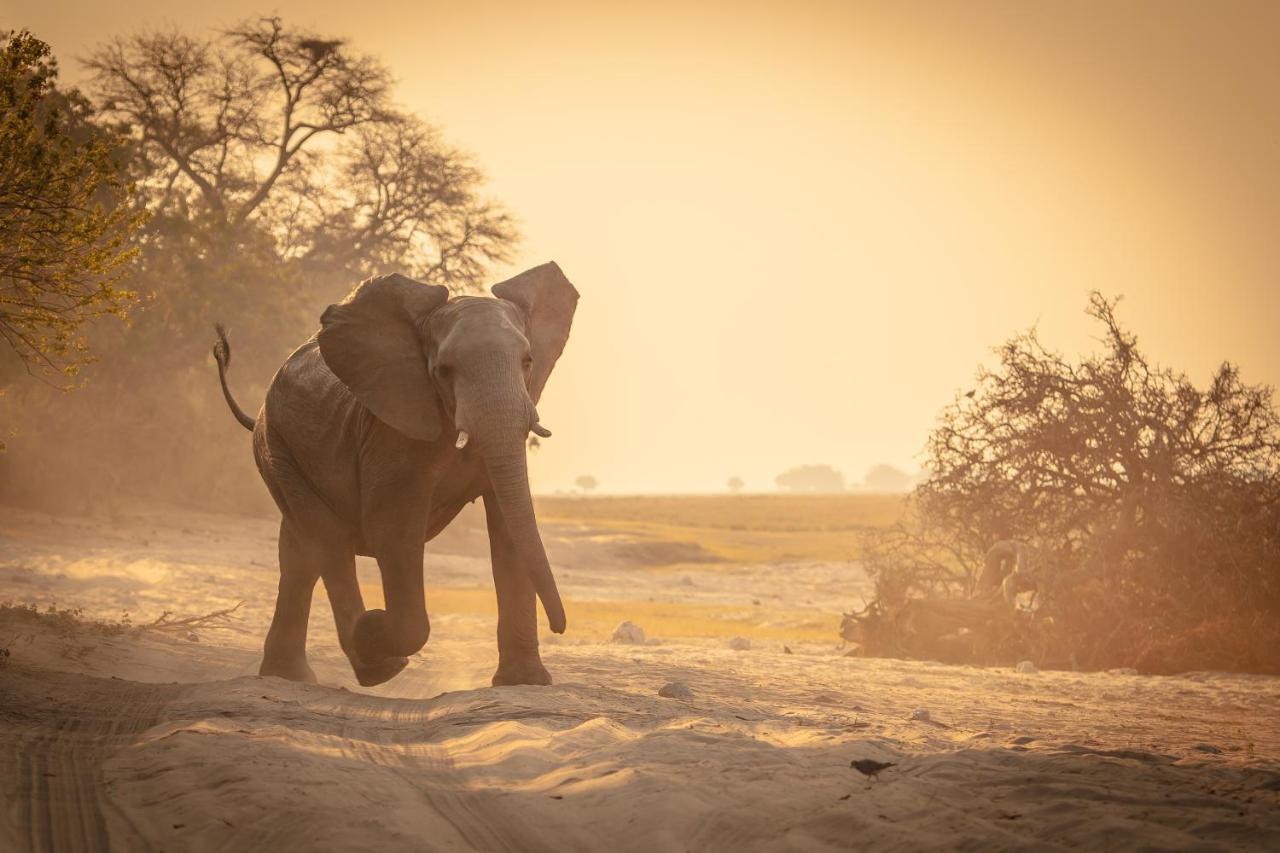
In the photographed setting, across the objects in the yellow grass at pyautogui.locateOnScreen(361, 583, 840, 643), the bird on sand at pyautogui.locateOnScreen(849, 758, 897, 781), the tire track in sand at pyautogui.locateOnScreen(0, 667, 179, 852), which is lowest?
the yellow grass at pyautogui.locateOnScreen(361, 583, 840, 643)

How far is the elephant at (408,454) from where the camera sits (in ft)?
28.1

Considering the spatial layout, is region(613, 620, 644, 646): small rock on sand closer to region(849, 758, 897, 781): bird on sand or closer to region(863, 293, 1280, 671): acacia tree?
region(863, 293, 1280, 671): acacia tree

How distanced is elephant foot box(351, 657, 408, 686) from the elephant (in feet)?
0.04

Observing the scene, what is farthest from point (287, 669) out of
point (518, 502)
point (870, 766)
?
point (870, 766)

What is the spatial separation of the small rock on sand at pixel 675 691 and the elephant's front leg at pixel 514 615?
3.18 ft

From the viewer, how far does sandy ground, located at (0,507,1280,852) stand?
16.7ft

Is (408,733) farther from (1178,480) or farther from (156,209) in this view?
(156,209)

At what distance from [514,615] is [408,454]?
64.0 inches

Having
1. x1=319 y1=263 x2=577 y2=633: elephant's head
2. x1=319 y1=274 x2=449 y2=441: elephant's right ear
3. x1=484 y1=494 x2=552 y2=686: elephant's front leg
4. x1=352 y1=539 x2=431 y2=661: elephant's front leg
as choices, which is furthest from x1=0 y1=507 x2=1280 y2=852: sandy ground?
x1=319 y1=274 x2=449 y2=441: elephant's right ear

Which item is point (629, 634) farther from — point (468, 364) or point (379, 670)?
point (468, 364)

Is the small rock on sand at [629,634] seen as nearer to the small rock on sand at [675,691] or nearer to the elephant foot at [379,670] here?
the small rock on sand at [675,691]

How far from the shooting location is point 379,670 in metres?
9.37

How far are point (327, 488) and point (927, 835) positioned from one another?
21.9 ft

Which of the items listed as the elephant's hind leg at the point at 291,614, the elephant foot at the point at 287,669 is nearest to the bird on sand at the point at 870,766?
the elephant's hind leg at the point at 291,614
